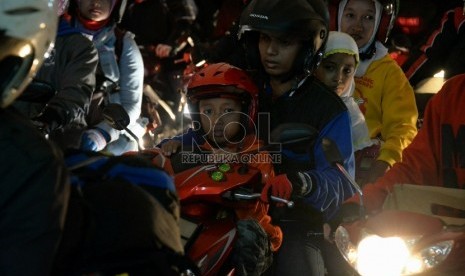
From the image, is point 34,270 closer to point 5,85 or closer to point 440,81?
point 5,85

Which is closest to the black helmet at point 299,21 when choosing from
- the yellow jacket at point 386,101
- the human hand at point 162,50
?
the yellow jacket at point 386,101

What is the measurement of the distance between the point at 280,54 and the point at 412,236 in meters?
1.95

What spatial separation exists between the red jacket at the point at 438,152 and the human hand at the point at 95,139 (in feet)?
6.51

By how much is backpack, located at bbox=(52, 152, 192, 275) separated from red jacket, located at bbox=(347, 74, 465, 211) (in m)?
1.70

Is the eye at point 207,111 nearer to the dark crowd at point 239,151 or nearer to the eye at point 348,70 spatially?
the dark crowd at point 239,151

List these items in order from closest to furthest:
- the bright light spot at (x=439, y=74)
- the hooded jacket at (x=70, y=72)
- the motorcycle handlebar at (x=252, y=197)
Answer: the motorcycle handlebar at (x=252, y=197)
the hooded jacket at (x=70, y=72)
the bright light spot at (x=439, y=74)

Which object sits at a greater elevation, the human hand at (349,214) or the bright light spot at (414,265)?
the bright light spot at (414,265)

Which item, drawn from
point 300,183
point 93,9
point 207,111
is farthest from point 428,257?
point 93,9

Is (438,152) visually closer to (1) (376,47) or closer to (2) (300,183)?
(2) (300,183)

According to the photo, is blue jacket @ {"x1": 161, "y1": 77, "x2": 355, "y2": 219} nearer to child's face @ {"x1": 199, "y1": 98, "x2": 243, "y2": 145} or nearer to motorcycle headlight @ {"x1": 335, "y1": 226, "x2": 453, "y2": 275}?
child's face @ {"x1": 199, "y1": 98, "x2": 243, "y2": 145}

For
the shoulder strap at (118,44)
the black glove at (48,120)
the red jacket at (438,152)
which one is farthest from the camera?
the shoulder strap at (118,44)

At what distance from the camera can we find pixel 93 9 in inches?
279

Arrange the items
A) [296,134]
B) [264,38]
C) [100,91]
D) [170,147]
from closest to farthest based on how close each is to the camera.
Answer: [296,134], [170,147], [264,38], [100,91]

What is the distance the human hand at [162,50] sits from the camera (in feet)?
39.4
